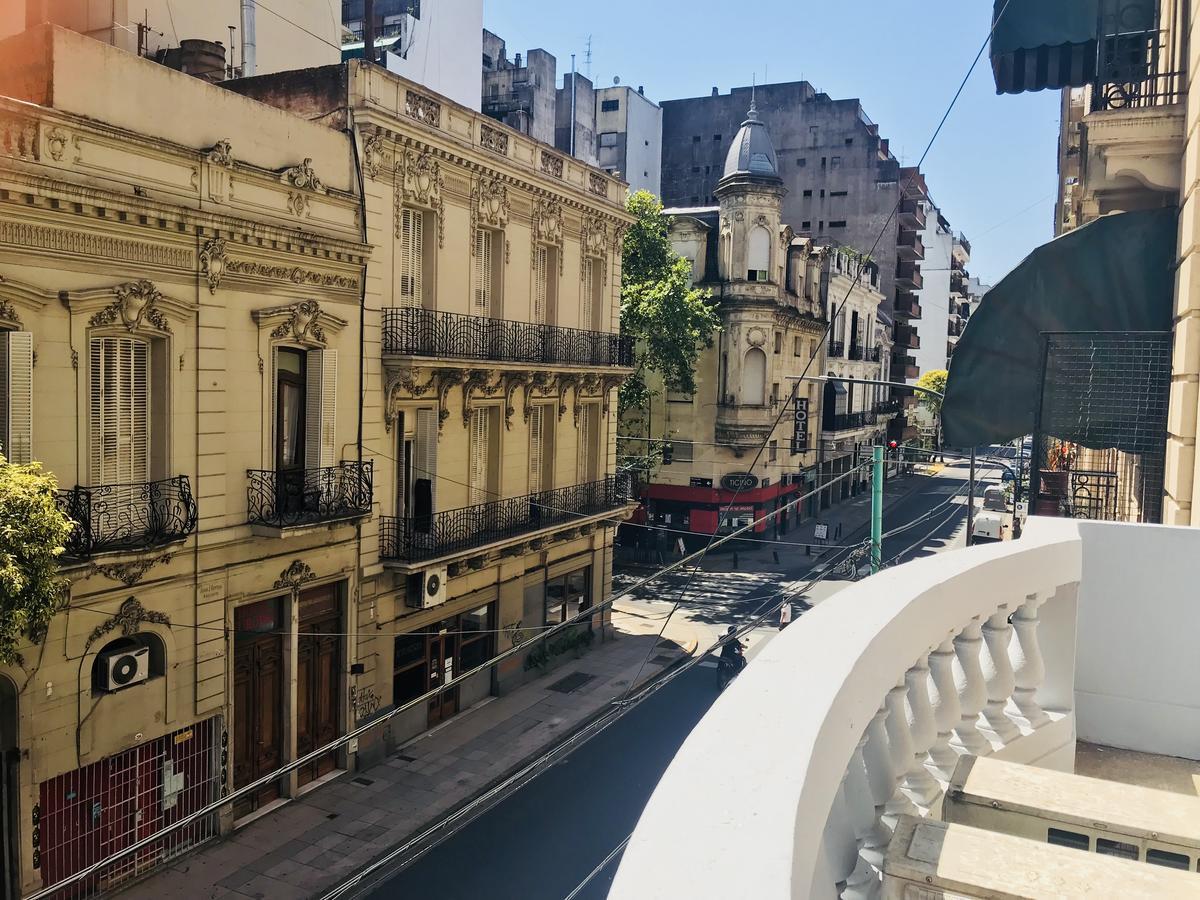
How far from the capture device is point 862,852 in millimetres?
2811

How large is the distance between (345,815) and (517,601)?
813 cm

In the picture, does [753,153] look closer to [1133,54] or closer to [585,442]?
[585,442]

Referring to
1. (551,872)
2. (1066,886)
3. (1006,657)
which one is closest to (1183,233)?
(1006,657)

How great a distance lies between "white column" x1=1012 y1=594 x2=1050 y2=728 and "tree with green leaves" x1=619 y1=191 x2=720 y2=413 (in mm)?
28480

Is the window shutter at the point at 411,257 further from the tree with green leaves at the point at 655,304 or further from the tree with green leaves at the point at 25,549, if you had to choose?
the tree with green leaves at the point at 655,304

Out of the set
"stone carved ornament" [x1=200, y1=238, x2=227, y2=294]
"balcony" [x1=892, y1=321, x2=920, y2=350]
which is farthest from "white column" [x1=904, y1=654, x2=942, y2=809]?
Answer: "balcony" [x1=892, y1=321, x2=920, y2=350]

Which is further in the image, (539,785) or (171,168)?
(539,785)

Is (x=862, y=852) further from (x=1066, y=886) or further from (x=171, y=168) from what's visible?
(x=171, y=168)

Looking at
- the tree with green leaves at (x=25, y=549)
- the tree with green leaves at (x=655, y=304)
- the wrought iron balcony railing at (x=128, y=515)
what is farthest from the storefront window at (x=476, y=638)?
the tree with green leaves at (x=655, y=304)

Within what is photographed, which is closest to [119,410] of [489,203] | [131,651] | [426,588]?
[131,651]

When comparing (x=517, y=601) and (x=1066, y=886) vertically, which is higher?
(x=1066, y=886)

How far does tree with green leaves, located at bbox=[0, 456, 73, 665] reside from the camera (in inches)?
351

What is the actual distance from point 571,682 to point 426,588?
584 cm

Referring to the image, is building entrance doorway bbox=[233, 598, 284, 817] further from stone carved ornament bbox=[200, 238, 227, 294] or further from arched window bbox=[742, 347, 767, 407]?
arched window bbox=[742, 347, 767, 407]
